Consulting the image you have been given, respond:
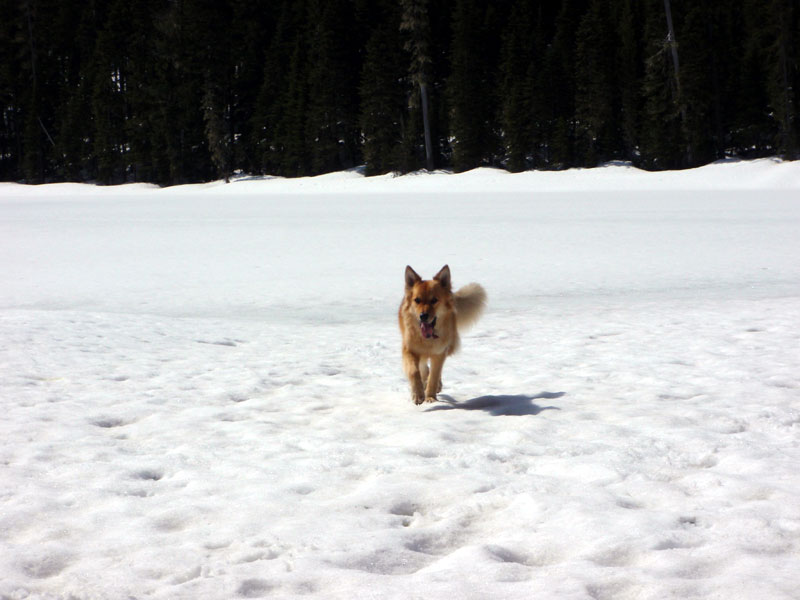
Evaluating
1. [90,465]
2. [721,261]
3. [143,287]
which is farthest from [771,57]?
[90,465]

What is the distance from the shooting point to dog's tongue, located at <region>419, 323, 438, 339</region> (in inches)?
221

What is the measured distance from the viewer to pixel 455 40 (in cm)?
4553

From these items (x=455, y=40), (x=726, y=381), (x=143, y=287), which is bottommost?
(x=726, y=381)

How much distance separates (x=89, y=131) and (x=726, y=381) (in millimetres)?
59421

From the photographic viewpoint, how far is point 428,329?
5.61m

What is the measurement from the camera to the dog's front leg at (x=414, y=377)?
225 inches

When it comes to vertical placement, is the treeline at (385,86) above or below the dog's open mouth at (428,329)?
above

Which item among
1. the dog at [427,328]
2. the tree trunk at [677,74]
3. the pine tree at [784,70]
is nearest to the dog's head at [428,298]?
the dog at [427,328]

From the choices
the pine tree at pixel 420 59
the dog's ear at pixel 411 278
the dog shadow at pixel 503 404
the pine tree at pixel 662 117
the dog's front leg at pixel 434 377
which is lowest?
the dog shadow at pixel 503 404

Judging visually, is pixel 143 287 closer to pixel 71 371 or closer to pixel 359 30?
pixel 71 371

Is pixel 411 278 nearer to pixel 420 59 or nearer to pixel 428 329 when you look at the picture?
pixel 428 329

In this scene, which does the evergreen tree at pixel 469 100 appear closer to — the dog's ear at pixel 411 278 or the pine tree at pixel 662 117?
the pine tree at pixel 662 117

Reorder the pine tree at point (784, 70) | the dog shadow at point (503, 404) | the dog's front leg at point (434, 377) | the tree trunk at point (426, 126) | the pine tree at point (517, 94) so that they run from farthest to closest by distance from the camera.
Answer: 1. the tree trunk at point (426, 126)
2. the pine tree at point (517, 94)
3. the pine tree at point (784, 70)
4. the dog's front leg at point (434, 377)
5. the dog shadow at point (503, 404)

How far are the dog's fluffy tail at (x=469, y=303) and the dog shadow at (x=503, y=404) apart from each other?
76 cm
